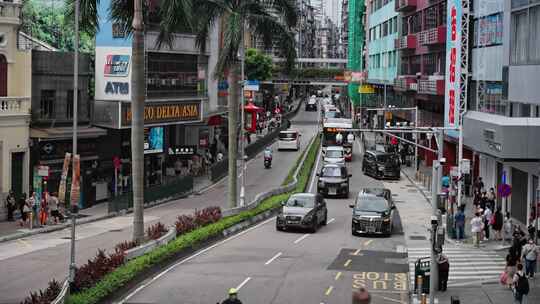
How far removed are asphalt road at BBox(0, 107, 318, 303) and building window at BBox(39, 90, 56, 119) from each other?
7.00 metres

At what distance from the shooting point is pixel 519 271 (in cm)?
2428

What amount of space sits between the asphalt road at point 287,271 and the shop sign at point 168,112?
15.0 metres

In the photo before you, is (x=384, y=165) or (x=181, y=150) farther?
(x=384, y=165)

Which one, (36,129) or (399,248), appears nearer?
(399,248)

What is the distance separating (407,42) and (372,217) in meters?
41.8

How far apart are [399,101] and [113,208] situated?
53345 millimetres

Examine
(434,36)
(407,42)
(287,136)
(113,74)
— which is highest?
(407,42)

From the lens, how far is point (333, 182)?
53.4 meters

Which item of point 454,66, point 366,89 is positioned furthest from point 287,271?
point 366,89

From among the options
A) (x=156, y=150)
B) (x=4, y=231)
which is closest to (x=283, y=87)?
(x=156, y=150)

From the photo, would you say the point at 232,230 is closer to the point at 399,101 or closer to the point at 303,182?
the point at 303,182

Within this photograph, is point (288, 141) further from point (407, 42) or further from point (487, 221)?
point (487, 221)

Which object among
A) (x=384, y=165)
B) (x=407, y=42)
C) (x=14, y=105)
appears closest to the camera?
(x=14, y=105)

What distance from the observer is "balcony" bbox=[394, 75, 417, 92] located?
7500 centimetres
